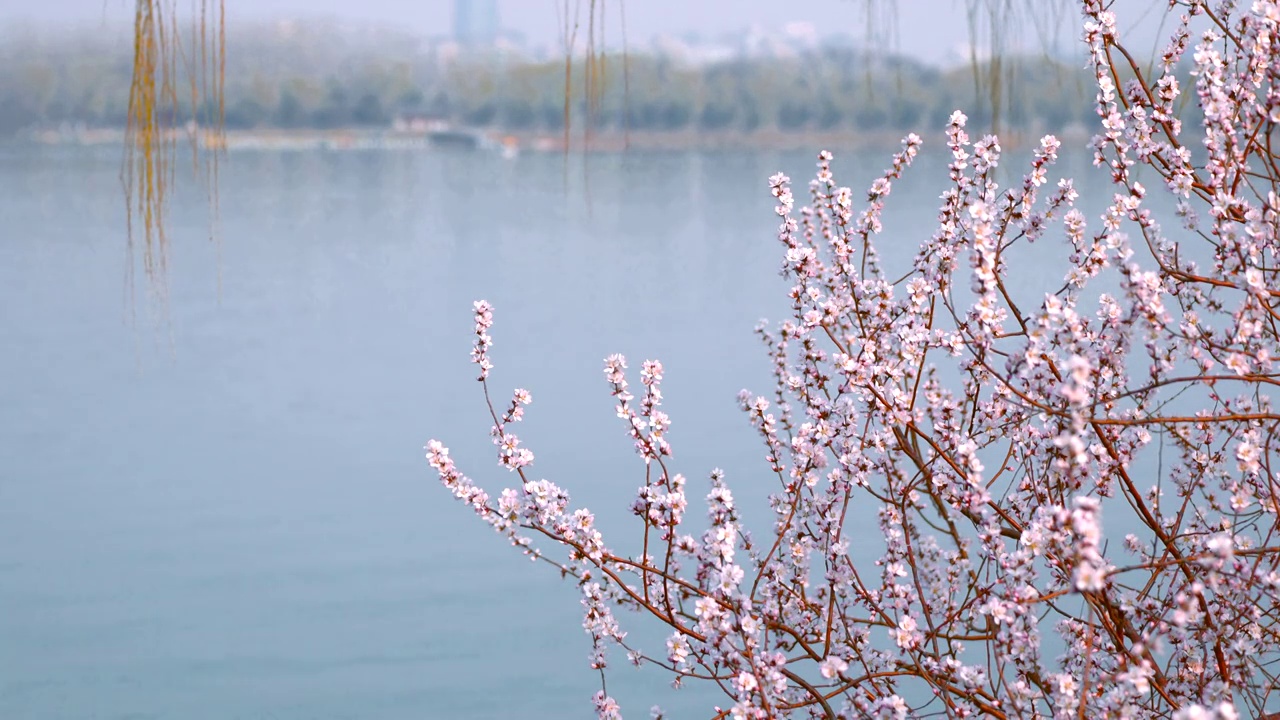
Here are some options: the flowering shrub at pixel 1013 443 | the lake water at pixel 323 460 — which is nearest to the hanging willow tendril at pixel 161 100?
the lake water at pixel 323 460

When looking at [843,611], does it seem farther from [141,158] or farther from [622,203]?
[622,203]

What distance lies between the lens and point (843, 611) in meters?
1.88

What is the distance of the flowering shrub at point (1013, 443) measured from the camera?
1441 millimetres

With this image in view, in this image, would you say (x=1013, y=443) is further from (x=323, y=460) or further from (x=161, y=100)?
(x=323, y=460)

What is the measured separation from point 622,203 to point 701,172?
23.9 feet

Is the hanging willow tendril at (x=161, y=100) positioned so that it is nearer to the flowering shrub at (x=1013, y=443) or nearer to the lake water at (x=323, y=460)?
the lake water at (x=323, y=460)

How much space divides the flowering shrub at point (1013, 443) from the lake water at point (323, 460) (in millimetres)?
474

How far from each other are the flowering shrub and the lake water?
0.47m

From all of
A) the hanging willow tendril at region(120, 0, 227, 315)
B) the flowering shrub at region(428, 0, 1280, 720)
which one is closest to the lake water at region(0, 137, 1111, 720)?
the hanging willow tendril at region(120, 0, 227, 315)

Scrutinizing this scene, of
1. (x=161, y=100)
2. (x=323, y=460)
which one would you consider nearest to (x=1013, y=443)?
(x=161, y=100)

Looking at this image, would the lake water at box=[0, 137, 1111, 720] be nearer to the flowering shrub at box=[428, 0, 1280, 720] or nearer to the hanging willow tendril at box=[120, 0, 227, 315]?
the hanging willow tendril at box=[120, 0, 227, 315]

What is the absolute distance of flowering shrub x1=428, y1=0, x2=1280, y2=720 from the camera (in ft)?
4.73

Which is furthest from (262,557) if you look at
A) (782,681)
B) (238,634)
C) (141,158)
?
(782,681)

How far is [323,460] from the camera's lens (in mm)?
5949
